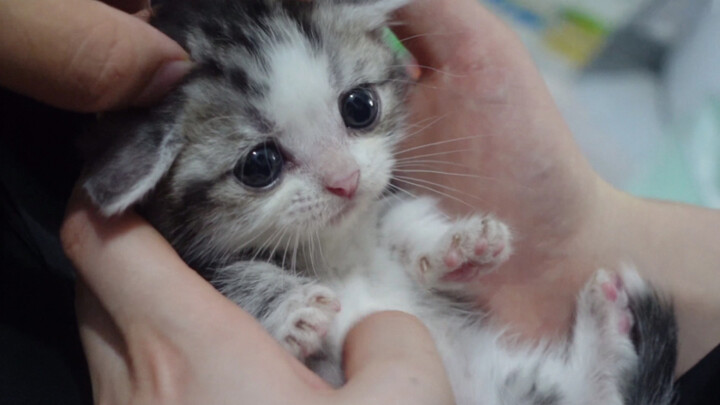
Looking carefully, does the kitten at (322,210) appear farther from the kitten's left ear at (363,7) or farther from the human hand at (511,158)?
the human hand at (511,158)

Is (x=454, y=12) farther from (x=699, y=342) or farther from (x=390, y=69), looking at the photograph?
(x=699, y=342)

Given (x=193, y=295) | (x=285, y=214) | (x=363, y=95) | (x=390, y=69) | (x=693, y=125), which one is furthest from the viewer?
(x=693, y=125)

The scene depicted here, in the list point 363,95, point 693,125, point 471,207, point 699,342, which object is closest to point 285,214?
point 363,95

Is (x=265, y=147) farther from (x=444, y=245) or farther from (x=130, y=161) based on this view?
(x=444, y=245)


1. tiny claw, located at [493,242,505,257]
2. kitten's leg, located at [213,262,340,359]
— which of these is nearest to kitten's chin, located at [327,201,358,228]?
kitten's leg, located at [213,262,340,359]

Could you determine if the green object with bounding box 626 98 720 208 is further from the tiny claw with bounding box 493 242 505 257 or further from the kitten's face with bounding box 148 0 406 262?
the kitten's face with bounding box 148 0 406 262

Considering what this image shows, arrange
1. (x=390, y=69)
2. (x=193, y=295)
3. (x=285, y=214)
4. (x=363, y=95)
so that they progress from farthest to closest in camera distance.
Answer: (x=390, y=69) → (x=363, y=95) → (x=285, y=214) → (x=193, y=295)

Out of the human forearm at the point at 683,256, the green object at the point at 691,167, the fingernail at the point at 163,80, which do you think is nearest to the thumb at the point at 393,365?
the fingernail at the point at 163,80
